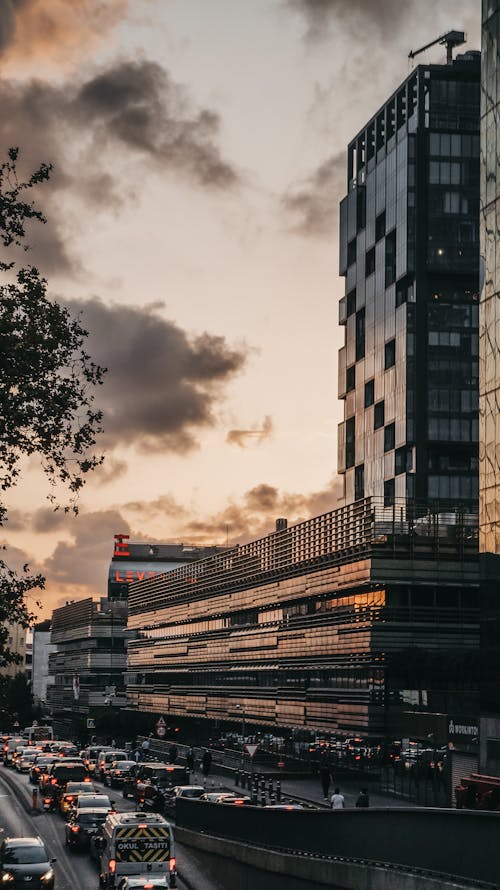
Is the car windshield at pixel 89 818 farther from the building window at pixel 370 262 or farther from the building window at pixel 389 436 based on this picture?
the building window at pixel 370 262

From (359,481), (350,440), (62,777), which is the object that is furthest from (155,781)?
(350,440)

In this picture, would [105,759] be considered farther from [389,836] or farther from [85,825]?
[389,836]

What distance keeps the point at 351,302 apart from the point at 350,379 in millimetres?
7694

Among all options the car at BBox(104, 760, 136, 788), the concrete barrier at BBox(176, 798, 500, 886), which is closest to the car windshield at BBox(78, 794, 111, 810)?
the concrete barrier at BBox(176, 798, 500, 886)

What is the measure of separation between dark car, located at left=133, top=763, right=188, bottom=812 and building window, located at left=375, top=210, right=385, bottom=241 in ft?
226

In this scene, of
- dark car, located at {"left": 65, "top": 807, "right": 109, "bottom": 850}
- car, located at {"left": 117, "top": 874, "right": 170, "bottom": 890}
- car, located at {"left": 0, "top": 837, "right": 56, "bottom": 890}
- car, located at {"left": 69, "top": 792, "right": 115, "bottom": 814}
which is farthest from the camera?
car, located at {"left": 69, "top": 792, "right": 115, "bottom": 814}

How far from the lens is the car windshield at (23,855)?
36875 millimetres

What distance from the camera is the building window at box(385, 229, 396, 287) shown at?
405ft

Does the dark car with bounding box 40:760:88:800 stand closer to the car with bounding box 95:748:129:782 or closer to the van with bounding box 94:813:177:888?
the car with bounding box 95:748:129:782

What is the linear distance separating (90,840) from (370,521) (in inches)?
1739

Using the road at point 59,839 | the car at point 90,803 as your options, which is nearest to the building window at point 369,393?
the road at point 59,839

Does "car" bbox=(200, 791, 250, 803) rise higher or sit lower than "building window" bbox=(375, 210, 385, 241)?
lower

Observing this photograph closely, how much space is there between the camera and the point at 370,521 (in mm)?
91188

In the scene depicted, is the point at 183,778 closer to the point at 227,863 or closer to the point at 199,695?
the point at 227,863
